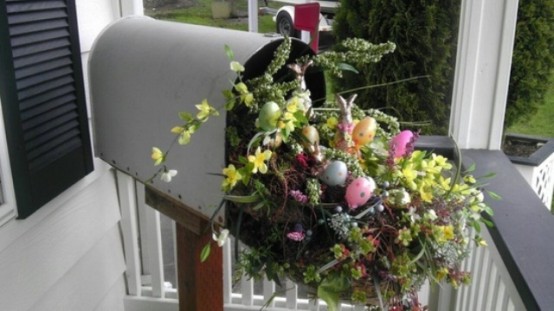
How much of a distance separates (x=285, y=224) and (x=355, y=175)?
152mm

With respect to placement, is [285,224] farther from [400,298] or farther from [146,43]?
[146,43]

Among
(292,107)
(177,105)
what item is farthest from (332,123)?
(177,105)

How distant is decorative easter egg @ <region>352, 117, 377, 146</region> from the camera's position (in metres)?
0.99

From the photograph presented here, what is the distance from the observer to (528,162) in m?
2.50

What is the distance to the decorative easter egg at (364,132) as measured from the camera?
0.99 m

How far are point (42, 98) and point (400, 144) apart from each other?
3.20 feet

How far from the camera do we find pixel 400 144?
3.27 ft

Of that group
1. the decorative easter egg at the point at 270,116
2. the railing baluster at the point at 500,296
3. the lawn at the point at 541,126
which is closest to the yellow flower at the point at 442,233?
the decorative easter egg at the point at 270,116

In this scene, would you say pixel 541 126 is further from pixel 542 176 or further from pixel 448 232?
pixel 448 232

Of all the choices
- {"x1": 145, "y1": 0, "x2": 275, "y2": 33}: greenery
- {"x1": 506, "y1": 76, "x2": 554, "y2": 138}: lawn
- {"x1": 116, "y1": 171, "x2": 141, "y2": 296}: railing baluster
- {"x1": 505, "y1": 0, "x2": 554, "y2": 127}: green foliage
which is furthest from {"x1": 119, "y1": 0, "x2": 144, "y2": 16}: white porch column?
{"x1": 506, "y1": 76, "x2": 554, "y2": 138}: lawn

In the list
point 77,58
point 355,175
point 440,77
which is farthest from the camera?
point 440,77

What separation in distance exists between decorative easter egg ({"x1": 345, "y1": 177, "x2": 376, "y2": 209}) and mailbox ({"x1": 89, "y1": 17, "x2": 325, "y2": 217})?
30 centimetres

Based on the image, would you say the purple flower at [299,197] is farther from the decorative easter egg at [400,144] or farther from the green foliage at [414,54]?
the green foliage at [414,54]

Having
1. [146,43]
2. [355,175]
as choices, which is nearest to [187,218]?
[146,43]
